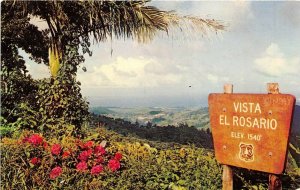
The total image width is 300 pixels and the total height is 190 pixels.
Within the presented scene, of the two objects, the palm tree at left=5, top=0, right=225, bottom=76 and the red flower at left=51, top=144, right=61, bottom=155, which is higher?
the palm tree at left=5, top=0, right=225, bottom=76

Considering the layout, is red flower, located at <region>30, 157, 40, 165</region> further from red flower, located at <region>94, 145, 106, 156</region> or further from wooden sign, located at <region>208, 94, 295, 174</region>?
wooden sign, located at <region>208, 94, 295, 174</region>

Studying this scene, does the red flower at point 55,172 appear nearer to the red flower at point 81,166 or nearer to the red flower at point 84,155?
the red flower at point 81,166

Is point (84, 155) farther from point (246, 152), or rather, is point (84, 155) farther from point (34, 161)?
point (246, 152)

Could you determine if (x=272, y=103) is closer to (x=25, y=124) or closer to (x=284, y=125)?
(x=284, y=125)

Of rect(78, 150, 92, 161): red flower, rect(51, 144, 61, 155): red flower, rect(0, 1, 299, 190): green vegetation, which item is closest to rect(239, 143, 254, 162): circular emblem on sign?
rect(0, 1, 299, 190): green vegetation

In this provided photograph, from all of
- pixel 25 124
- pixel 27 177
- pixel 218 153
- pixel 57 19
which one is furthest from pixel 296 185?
pixel 57 19

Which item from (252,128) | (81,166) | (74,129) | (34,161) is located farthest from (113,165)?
(74,129)

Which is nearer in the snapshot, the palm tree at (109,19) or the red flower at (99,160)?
the red flower at (99,160)

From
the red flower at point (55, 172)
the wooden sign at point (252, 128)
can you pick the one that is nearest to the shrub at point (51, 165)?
the red flower at point (55, 172)
